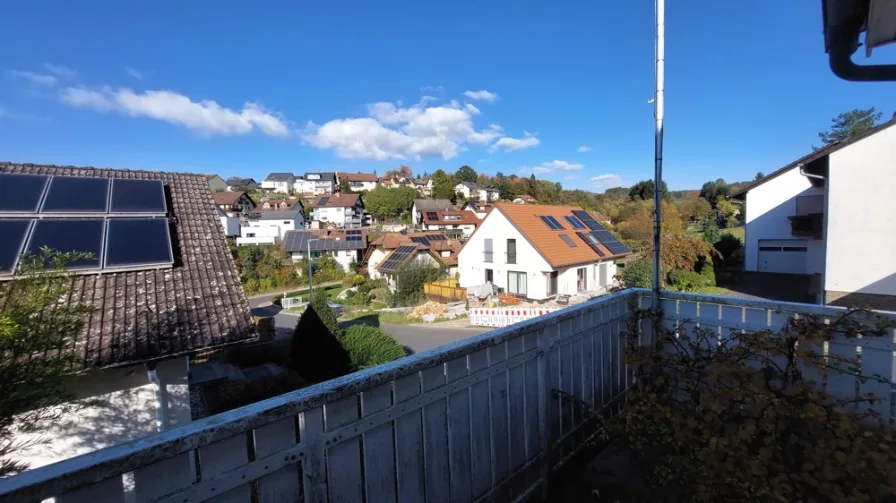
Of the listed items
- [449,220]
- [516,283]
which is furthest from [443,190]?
[516,283]

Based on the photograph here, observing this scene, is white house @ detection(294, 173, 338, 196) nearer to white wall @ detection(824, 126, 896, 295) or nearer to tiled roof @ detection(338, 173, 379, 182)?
tiled roof @ detection(338, 173, 379, 182)

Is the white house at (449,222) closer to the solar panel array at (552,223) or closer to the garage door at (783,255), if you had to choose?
the solar panel array at (552,223)

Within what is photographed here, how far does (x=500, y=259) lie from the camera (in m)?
23.6

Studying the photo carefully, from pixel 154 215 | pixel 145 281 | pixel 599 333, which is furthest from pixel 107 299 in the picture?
pixel 599 333

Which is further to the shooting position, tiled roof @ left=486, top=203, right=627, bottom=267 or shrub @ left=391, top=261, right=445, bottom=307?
shrub @ left=391, top=261, right=445, bottom=307

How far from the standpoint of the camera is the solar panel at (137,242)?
17.7 ft

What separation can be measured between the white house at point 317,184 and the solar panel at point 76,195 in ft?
310

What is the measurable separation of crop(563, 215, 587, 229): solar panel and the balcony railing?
23.5 m

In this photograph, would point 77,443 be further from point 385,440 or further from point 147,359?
point 385,440

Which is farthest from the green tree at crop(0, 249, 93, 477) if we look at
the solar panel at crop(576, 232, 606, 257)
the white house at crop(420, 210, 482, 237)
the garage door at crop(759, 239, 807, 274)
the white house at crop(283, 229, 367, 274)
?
the white house at crop(420, 210, 482, 237)

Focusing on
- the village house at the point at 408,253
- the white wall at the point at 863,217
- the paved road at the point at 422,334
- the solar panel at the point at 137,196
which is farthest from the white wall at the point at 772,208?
the solar panel at the point at 137,196

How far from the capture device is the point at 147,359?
4570 millimetres

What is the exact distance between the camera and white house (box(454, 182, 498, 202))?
87000 millimetres

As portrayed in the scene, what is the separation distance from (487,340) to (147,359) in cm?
436
